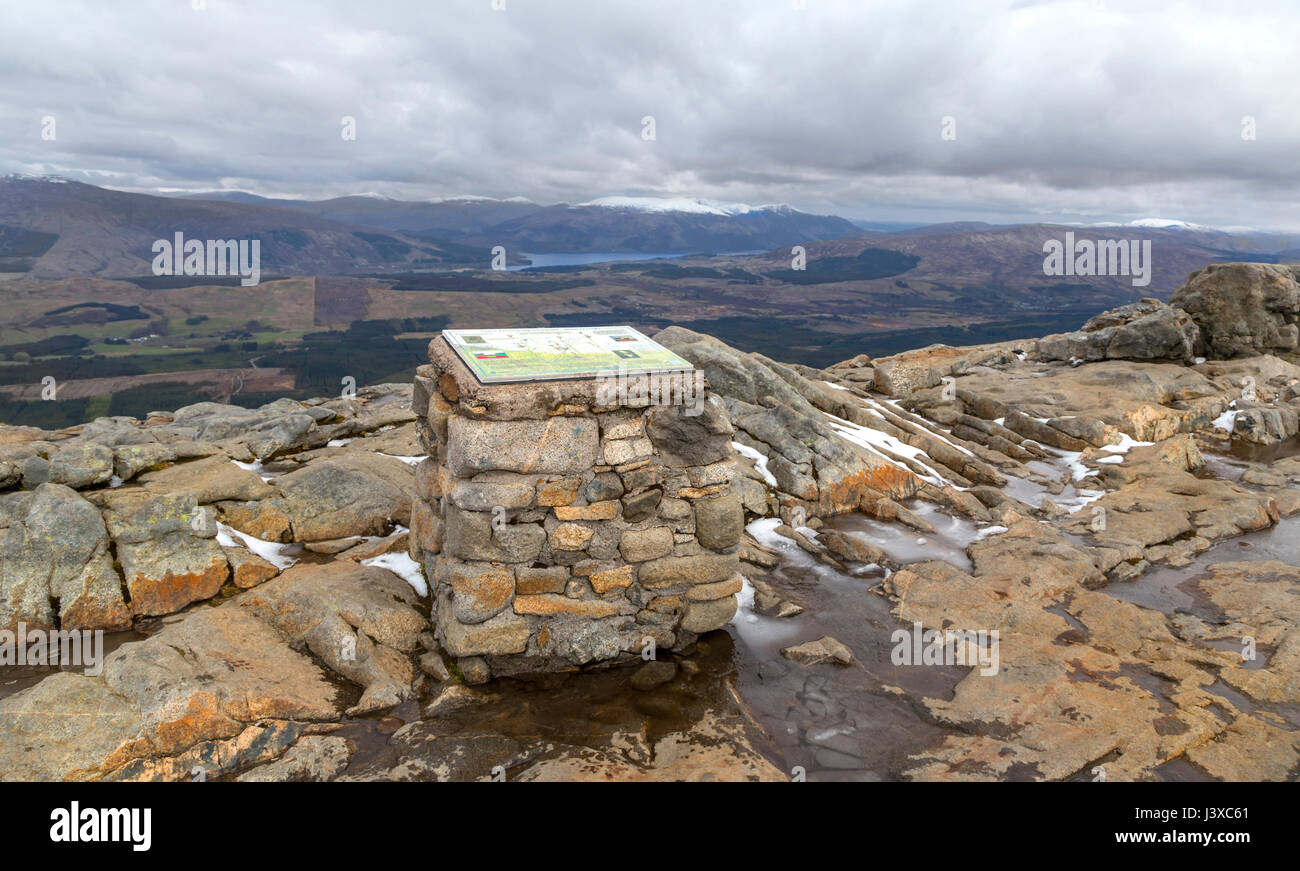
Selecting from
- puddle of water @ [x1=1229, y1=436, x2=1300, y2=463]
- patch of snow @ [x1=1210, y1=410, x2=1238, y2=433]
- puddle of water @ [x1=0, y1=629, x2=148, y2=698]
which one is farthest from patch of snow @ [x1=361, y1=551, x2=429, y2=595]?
patch of snow @ [x1=1210, y1=410, x2=1238, y2=433]

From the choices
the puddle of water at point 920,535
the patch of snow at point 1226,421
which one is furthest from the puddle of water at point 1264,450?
the puddle of water at point 920,535

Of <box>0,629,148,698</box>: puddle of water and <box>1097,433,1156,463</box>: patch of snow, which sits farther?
<box>1097,433,1156,463</box>: patch of snow

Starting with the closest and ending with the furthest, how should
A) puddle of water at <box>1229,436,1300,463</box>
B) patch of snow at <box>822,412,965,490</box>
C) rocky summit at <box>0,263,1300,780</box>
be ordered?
rocky summit at <box>0,263,1300,780</box>, patch of snow at <box>822,412,965,490</box>, puddle of water at <box>1229,436,1300,463</box>

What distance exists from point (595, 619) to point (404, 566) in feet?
13.2

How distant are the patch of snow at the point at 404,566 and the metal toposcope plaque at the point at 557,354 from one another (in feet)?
12.9

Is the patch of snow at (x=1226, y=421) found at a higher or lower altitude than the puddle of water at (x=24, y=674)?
higher

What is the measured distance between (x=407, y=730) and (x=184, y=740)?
2.24m

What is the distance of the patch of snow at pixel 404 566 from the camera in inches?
425

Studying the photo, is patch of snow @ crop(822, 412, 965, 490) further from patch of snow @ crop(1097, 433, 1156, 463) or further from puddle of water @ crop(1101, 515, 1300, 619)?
patch of snow @ crop(1097, 433, 1156, 463)

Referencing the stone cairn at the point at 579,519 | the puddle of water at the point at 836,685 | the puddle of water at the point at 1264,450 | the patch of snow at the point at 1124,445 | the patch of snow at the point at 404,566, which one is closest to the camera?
the puddle of water at the point at 836,685

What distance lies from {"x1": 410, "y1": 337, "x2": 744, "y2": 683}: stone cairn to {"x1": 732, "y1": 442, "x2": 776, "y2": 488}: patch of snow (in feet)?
18.7

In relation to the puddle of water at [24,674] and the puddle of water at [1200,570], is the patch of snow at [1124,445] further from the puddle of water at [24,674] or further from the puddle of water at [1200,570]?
the puddle of water at [24,674]

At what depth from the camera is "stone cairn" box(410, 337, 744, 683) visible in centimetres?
859

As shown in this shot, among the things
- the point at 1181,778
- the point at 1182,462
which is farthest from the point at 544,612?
the point at 1182,462
